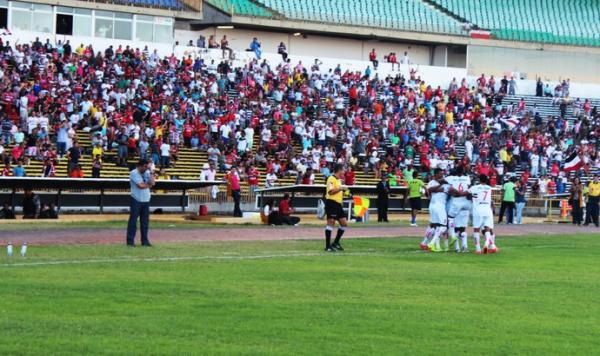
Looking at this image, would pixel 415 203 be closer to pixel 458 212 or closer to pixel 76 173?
pixel 76 173

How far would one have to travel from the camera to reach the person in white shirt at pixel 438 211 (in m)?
28.7

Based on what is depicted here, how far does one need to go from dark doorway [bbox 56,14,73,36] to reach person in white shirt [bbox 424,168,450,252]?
31.3 m

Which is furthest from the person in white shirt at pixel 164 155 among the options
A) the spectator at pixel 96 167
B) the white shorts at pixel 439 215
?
the white shorts at pixel 439 215

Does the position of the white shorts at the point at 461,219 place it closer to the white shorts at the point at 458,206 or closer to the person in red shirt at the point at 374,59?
the white shorts at the point at 458,206

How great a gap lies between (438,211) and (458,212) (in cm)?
47

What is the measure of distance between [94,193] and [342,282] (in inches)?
949

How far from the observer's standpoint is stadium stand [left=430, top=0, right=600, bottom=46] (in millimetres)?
73938

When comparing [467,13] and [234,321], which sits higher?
[467,13]

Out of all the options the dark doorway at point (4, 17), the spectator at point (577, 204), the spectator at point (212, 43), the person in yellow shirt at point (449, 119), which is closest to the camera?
the spectator at point (577, 204)

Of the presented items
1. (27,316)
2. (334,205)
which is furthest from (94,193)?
(27,316)

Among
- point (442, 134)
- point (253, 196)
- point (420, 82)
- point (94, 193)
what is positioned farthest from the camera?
point (420, 82)

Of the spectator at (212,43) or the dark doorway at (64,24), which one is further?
the spectator at (212,43)

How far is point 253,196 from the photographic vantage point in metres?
47.1

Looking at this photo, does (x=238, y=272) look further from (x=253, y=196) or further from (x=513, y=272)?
(x=253, y=196)
